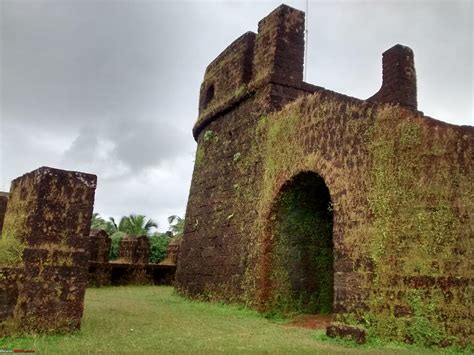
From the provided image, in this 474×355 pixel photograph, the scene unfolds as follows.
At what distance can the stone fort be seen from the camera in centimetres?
595

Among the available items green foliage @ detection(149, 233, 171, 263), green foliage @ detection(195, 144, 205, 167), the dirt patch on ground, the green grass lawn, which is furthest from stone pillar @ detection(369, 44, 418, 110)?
green foliage @ detection(149, 233, 171, 263)

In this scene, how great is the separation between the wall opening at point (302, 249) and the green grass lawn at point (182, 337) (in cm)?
80

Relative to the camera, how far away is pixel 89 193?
19.4 feet

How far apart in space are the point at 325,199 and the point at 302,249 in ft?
3.45

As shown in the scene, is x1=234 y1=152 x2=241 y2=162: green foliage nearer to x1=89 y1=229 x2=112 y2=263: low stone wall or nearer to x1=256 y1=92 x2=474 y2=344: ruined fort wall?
x1=256 y1=92 x2=474 y2=344: ruined fort wall

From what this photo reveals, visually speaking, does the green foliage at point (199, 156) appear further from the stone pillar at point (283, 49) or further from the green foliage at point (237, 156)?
the stone pillar at point (283, 49)

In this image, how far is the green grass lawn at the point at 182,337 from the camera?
4.81 meters

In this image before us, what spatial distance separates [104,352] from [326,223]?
545cm

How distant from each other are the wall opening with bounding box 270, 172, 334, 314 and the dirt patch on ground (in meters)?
0.25

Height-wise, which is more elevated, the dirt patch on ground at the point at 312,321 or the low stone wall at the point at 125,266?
the low stone wall at the point at 125,266

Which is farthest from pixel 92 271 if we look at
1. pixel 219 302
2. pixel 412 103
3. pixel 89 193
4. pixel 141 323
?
pixel 412 103

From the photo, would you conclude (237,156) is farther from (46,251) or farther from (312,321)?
(46,251)

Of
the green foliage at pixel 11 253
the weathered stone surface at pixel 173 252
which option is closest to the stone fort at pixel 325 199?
the green foliage at pixel 11 253

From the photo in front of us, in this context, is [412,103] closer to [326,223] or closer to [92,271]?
[326,223]
